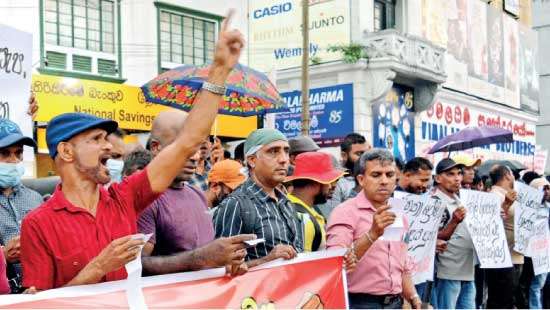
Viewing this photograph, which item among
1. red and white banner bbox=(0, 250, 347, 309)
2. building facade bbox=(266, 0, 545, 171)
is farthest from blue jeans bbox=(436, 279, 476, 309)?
building facade bbox=(266, 0, 545, 171)

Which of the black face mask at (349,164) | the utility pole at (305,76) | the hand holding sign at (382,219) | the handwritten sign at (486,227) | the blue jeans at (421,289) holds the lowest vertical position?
the blue jeans at (421,289)

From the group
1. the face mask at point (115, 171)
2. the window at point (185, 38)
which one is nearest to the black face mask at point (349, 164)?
the face mask at point (115, 171)

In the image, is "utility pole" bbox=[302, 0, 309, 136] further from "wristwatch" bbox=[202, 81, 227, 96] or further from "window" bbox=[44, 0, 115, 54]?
"wristwatch" bbox=[202, 81, 227, 96]

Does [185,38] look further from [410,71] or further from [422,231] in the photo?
[422,231]

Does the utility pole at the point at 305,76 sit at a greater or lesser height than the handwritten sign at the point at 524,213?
greater

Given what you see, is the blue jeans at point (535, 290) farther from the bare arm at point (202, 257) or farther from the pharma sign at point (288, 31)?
the pharma sign at point (288, 31)

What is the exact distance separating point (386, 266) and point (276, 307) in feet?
3.95

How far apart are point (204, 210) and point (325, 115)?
15.7 m

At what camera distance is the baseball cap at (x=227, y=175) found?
5801 mm

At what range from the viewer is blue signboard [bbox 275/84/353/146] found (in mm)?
18922

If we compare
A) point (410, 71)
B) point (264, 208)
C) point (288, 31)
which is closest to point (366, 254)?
point (264, 208)

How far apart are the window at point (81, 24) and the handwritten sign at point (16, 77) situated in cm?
815

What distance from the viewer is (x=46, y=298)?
2793mm

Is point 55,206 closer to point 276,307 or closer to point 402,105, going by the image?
point 276,307
